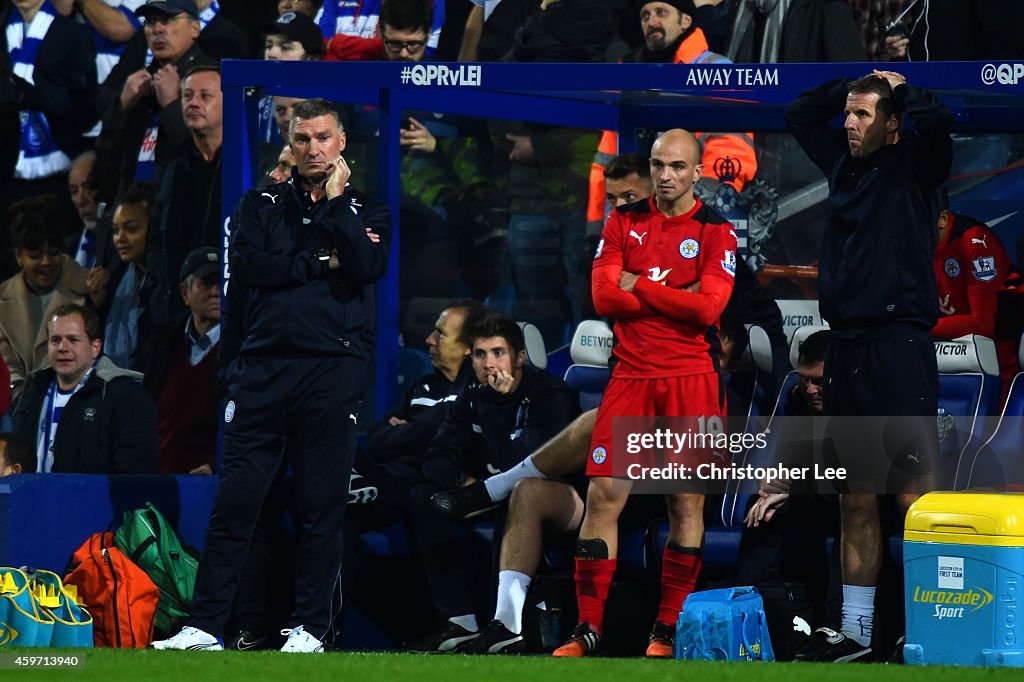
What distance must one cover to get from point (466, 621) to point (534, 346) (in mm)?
1587

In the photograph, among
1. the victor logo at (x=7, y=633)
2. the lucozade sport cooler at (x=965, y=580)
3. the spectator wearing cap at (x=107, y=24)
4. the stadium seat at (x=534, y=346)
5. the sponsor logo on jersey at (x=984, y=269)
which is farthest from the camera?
the spectator wearing cap at (x=107, y=24)

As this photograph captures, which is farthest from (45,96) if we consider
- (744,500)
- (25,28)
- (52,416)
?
(744,500)

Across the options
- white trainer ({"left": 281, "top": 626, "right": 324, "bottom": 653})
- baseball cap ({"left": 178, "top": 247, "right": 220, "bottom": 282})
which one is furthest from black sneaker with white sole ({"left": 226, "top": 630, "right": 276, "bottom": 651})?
baseball cap ({"left": 178, "top": 247, "right": 220, "bottom": 282})

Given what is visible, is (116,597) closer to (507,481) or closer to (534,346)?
(507,481)

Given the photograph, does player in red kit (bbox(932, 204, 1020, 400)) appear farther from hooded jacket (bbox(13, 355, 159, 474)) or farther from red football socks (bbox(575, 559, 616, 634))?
hooded jacket (bbox(13, 355, 159, 474))

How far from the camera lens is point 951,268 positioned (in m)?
7.62

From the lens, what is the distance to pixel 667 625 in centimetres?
657

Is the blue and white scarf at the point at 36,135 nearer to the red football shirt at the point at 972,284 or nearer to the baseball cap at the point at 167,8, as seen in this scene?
the baseball cap at the point at 167,8

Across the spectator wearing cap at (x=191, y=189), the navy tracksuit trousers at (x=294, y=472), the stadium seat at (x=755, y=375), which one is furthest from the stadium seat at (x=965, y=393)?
the spectator wearing cap at (x=191, y=189)

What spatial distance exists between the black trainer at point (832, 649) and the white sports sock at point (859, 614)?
0.02m

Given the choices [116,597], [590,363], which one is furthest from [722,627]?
→ [116,597]

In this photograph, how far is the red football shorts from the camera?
21.8ft

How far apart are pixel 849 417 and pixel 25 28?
654 cm

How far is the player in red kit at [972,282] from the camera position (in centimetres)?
754
